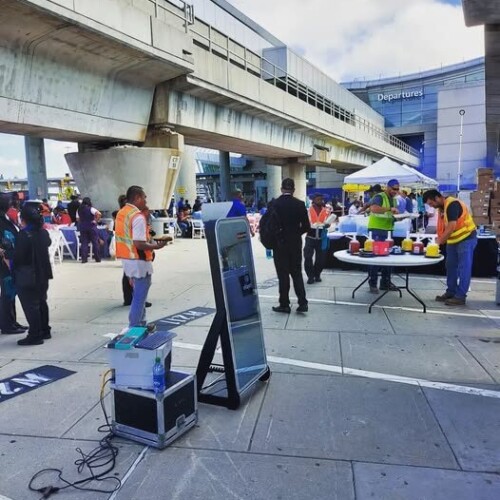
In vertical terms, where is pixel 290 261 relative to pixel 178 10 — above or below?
below

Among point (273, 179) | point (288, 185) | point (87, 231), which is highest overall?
point (273, 179)

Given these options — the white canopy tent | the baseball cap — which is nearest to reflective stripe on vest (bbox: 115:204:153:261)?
the baseball cap

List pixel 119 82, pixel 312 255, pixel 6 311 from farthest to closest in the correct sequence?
pixel 119 82 < pixel 312 255 < pixel 6 311

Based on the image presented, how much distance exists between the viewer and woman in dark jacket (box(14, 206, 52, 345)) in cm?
527

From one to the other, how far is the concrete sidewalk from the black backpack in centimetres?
111

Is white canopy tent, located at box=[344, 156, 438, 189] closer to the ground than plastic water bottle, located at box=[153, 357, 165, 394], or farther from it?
farther from it

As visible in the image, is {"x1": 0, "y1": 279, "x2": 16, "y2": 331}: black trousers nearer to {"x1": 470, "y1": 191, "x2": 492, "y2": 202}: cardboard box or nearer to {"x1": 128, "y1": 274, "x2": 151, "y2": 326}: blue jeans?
{"x1": 128, "y1": 274, "x2": 151, "y2": 326}: blue jeans

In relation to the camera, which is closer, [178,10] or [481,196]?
[481,196]

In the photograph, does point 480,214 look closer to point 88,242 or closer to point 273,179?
point 88,242

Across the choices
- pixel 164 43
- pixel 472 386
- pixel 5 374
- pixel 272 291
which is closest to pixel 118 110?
pixel 164 43

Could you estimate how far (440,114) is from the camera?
50.4 m

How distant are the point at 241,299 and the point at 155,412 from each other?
1.18m

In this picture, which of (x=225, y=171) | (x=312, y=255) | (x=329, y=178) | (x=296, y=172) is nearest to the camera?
(x=312, y=255)

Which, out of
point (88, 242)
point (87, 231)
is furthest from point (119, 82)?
point (88, 242)
